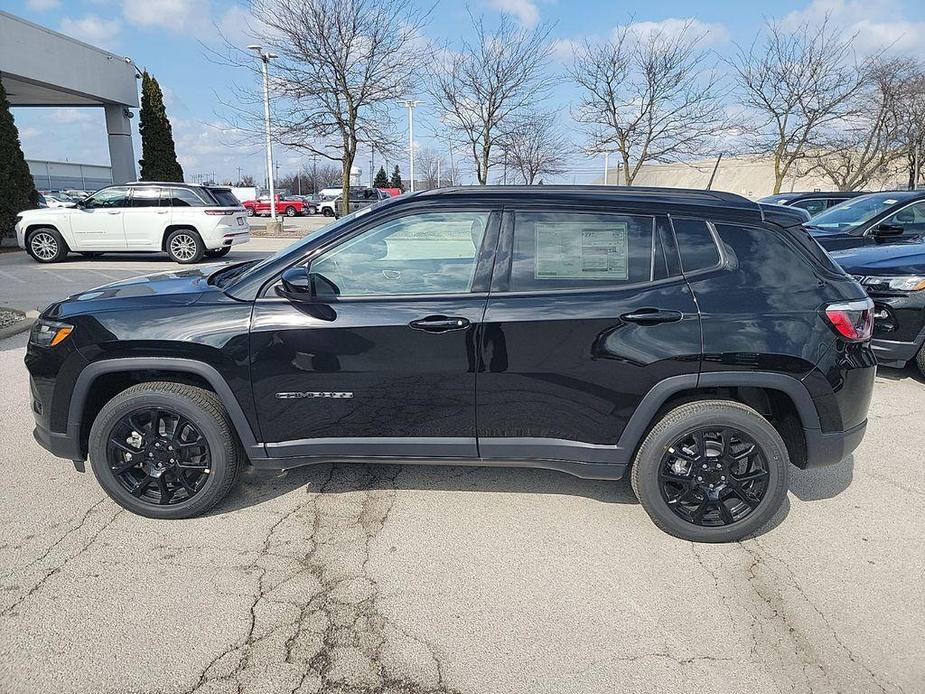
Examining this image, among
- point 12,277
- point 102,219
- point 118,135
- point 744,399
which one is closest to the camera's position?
point 744,399

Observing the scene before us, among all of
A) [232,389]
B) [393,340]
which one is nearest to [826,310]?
[393,340]

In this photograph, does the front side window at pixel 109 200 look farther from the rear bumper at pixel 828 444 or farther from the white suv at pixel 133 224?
the rear bumper at pixel 828 444

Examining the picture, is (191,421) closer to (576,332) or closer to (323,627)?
(323,627)

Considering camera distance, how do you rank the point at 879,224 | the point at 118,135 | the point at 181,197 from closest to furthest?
the point at 879,224 → the point at 181,197 → the point at 118,135

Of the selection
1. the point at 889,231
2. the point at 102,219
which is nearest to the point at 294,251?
the point at 889,231

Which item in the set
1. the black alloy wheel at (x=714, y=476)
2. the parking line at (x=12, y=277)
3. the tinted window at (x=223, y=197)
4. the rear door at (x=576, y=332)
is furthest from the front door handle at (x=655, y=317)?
the tinted window at (x=223, y=197)

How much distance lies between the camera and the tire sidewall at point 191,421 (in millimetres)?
3010

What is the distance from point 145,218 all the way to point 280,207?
86.4ft

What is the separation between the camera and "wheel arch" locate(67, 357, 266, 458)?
296 centimetres

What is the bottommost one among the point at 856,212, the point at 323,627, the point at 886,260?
the point at 323,627

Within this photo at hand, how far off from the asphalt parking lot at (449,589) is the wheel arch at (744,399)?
53 cm

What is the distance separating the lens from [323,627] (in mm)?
2438

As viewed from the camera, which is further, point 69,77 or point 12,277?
point 69,77

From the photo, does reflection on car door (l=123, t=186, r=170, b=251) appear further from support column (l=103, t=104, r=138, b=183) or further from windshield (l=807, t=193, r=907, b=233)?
windshield (l=807, t=193, r=907, b=233)
